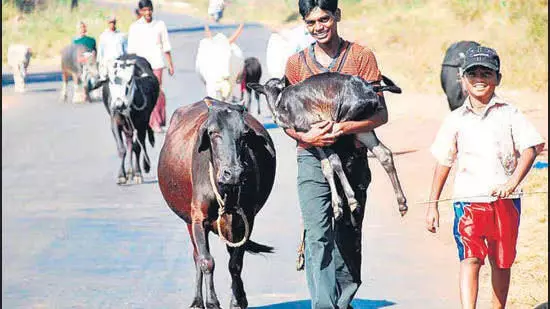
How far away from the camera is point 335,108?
7.66 m

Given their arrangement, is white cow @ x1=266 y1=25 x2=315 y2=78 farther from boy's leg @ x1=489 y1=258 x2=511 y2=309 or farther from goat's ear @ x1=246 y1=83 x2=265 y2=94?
boy's leg @ x1=489 y1=258 x2=511 y2=309

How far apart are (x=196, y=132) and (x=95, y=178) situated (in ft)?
26.0

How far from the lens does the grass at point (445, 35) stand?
29.6 m

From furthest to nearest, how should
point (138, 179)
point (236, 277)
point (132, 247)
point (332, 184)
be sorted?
1. point (138, 179)
2. point (132, 247)
3. point (236, 277)
4. point (332, 184)

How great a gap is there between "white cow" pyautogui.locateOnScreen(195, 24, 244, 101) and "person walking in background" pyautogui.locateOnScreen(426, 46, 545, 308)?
39.4 feet

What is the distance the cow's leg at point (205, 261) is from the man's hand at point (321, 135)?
1570 mm

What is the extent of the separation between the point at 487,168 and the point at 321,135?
956mm

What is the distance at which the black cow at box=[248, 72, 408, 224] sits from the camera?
24.9 ft

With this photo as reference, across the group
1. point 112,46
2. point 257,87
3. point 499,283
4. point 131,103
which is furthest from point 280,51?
point 499,283

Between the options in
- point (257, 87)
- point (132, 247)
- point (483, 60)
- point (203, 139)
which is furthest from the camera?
point (132, 247)

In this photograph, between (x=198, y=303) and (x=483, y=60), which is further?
(x=198, y=303)

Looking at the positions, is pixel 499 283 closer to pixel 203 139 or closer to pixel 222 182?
pixel 222 182

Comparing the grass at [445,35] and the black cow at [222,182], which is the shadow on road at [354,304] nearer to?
the black cow at [222,182]

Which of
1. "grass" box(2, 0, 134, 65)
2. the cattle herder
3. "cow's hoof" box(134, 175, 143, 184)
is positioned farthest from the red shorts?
"grass" box(2, 0, 134, 65)
